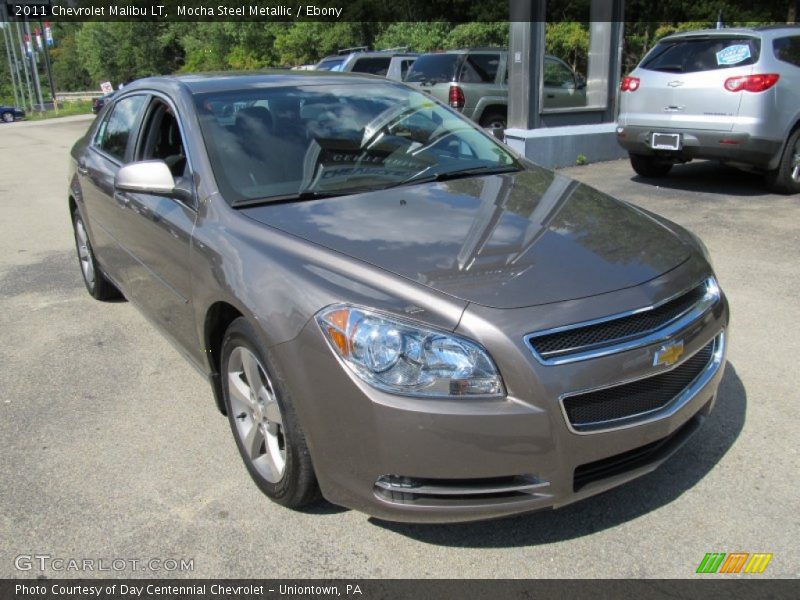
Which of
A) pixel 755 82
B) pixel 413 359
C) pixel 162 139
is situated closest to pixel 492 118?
pixel 755 82

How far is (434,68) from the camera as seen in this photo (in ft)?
44.8

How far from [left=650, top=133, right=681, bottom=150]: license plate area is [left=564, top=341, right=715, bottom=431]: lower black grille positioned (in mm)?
6181

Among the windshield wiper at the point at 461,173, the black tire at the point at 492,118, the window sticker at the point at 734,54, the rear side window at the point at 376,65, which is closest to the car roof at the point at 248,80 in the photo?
the windshield wiper at the point at 461,173

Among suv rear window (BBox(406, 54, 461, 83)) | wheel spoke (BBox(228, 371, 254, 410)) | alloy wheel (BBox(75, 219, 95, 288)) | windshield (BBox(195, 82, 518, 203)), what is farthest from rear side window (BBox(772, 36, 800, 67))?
wheel spoke (BBox(228, 371, 254, 410))

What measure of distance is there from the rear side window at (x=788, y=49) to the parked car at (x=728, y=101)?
0.01 metres

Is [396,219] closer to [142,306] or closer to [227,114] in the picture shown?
[227,114]

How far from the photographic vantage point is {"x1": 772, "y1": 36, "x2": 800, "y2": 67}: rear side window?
7785 millimetres

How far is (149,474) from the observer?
320 centimetres

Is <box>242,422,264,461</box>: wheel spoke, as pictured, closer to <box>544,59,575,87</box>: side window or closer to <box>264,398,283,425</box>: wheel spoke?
<box>264,398,283,425</box>: wheel spoke

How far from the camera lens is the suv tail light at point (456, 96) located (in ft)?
42.4

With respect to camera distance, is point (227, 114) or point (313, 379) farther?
point (227, 114)
